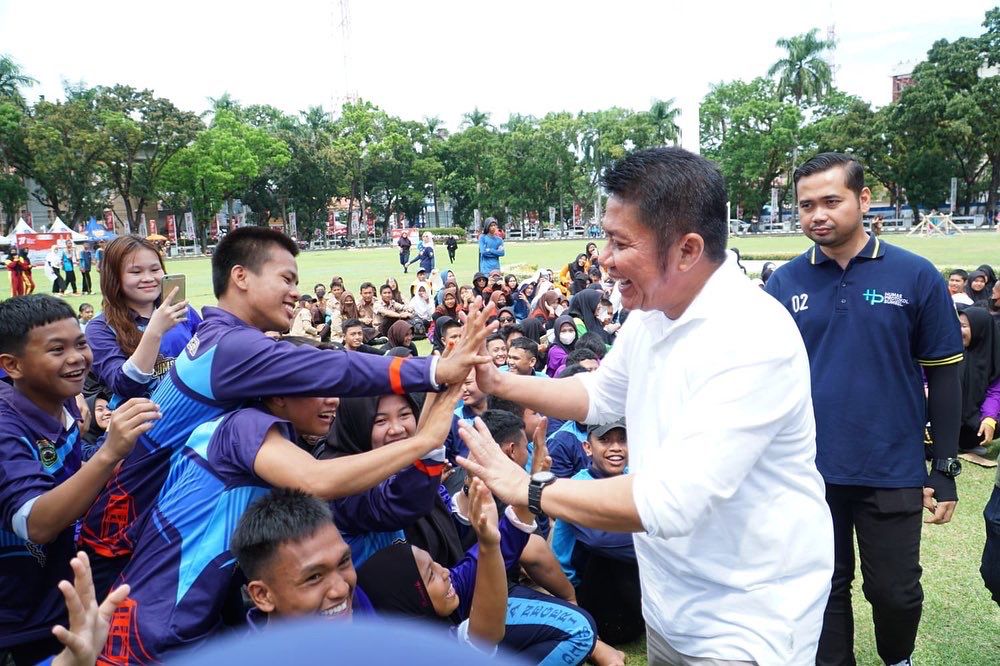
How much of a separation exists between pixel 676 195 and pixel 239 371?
4.60 ft

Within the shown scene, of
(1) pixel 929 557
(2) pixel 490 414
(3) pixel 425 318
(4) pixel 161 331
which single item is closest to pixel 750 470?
(2) pixel 490 414

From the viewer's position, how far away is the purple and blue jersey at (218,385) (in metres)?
2.29

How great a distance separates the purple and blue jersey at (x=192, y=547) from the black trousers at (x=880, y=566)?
2.30 meters

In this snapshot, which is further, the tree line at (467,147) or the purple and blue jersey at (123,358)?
the tree line at (467,147)

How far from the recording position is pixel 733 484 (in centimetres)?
181

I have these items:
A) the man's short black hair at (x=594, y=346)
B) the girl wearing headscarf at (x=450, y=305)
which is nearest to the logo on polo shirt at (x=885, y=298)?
the man's short black hair at (x=594, y=346)

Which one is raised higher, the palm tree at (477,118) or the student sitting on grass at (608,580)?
the palm tree at (477,118)

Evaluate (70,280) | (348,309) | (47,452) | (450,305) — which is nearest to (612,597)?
(47,452)

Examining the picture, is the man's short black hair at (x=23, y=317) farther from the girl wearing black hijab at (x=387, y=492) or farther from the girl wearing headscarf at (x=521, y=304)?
the girl wearing headscarf at (x=521, y=304)

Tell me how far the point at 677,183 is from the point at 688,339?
42 centimetres

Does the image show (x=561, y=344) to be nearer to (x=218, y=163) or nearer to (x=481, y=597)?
(x=481, y=597)

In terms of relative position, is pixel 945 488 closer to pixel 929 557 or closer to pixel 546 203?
pixel 929 557

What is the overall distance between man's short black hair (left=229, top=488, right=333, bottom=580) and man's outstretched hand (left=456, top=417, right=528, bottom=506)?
0.50 meters

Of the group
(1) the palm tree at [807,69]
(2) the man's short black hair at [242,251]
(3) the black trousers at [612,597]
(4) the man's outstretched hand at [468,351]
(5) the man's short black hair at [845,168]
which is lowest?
(3) the black trousers at [612,597]
